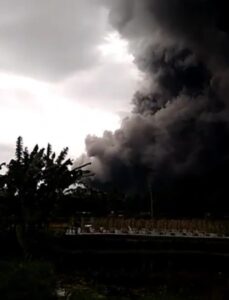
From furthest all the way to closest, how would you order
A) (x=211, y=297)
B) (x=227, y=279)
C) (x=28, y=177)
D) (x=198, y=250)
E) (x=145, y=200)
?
1. (x=145, y=200)
2. (x=198, y=250)
3. (x=28, y=177)
4. (x=227, y=279)
5. (x=211, y=297)

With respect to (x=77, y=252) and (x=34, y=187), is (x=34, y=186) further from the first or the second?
(x=77, y=252)

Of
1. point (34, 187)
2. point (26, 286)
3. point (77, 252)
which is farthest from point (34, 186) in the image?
point (26, 286)

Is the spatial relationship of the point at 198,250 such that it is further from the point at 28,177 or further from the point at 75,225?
the point at 75,225

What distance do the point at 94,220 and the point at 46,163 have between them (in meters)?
17.9

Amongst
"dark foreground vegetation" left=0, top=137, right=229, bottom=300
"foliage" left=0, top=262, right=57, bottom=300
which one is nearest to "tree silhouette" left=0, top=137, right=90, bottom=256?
"dark foreground vegetation" left=0, top=137, right=229, bottom=300

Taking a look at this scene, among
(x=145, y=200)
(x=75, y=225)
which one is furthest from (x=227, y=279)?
(x=145, y=200)

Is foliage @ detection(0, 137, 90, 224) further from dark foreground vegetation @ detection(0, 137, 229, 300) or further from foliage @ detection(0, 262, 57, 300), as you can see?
foliage @ detection(0, 262, 57, 300)

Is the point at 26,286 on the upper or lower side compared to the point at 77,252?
lower

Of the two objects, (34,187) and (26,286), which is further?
(34,187)

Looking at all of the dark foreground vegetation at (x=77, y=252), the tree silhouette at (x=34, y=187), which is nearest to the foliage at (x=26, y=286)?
the dark foreground vegetation at (x=77, y=252)

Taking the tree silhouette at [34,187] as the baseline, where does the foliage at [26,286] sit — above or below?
below

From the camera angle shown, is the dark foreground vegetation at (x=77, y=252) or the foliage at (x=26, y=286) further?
the dark foreground vegetation at (x=77, y=252)

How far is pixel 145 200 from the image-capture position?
7875 cm

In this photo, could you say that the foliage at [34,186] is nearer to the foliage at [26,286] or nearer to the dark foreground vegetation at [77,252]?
the dark foreground vegetation at [77,252]
